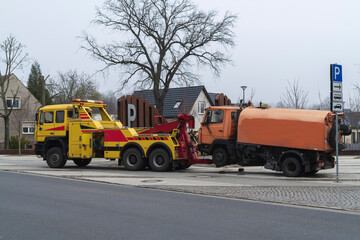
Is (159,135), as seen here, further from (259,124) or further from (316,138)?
(316,138)

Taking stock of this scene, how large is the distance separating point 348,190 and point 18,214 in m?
8.57

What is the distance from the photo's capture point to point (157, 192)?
1236cm

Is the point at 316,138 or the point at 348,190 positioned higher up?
the point at 316,138

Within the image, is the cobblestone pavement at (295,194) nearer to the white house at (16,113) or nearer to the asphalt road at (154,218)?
the asphalt road at (154,218)

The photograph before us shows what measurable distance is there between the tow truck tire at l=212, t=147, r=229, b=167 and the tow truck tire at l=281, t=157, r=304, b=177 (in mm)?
2416

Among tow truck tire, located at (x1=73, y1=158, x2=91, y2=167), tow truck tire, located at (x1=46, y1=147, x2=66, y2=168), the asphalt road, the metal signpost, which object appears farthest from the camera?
tow truck tire, located at (x1=73, y1=158, x2=91, y2=167)

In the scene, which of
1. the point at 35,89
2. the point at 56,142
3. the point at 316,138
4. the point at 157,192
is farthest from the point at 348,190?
the point at 35,89

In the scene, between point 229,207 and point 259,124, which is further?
point 259,124

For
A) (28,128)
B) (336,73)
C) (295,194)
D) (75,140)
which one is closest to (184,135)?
(75,140)

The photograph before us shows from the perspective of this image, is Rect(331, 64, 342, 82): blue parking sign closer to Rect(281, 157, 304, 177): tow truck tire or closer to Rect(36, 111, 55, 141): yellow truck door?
Rect(281, 157, 304, 177): tow truck tire

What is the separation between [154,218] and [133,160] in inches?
435

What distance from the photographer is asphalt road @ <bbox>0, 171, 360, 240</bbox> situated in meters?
7.19

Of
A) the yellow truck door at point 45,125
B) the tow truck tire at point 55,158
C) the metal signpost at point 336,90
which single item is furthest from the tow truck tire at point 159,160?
the metal signpost at point 336,90

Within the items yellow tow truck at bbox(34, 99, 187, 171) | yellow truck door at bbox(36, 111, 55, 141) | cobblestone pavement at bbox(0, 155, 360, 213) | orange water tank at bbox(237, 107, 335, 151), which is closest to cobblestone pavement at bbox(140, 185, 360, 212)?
cobblestone pavement at bbox(0, 155, 360, 213)
